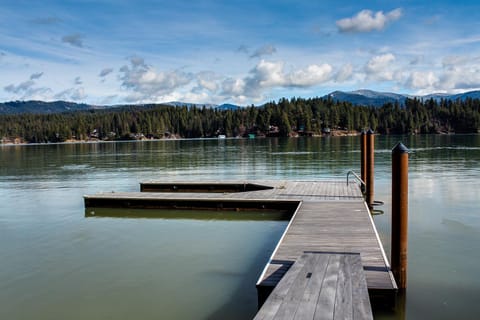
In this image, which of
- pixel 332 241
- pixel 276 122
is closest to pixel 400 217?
pixel 332 241

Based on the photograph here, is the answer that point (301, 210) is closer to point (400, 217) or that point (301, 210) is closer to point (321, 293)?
point (400, 217)

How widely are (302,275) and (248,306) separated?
5.04 ft

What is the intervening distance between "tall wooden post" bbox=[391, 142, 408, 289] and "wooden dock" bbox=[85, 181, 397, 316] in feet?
0.85

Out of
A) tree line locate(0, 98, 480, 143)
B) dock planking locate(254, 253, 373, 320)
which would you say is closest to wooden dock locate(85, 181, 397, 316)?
dock planking locate(254, 253, 373, 320)

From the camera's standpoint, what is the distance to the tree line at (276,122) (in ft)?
451

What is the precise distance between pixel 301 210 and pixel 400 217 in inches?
242

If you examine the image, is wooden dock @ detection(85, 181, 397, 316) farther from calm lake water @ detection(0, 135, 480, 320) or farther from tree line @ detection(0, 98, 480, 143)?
tree line @ detection(0, 98, 480, 143)

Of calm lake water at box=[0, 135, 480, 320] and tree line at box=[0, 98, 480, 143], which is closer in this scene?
calm lake water at box=[0, 135, 480, 320]

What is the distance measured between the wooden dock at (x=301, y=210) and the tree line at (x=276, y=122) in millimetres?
114943

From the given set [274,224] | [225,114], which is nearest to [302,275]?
[274,224]

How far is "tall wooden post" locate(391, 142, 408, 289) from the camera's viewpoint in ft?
26.1

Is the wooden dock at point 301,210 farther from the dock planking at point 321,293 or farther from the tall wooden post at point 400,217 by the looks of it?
the dock planking at point 321,293

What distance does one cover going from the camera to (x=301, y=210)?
14117 millimetres

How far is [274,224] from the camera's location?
14.8m
